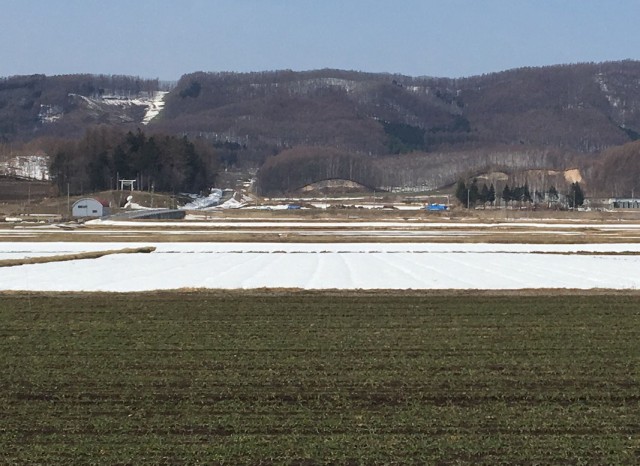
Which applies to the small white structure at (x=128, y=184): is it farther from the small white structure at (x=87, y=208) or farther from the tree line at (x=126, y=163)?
the small white structure at (x=87, y=208)

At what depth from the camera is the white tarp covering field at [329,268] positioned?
2267 centimetres

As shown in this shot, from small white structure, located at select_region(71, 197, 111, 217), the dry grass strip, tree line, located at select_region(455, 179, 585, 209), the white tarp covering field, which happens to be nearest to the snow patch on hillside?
small white structure, located at select_region(71, 197, 111, 217)

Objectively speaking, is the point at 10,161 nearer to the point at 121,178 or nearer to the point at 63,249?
the point at 121,178

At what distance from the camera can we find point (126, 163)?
115750 millimetres

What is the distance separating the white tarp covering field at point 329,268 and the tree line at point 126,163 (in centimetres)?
7763

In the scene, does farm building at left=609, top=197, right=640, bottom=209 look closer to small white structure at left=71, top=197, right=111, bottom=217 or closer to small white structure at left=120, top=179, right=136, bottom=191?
small white structure at left=120, top=179, right=136, bottom=191

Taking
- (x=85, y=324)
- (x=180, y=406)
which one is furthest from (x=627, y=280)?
(x=180, y=406)

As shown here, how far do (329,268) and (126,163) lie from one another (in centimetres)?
9391

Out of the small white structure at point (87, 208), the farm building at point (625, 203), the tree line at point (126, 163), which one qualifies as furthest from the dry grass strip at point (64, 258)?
the farm building at point (625, 203)

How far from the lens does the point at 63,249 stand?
3816 centimetres

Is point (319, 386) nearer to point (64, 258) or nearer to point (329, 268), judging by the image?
point (329, 268)

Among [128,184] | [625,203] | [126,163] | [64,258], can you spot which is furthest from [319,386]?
[625,203]

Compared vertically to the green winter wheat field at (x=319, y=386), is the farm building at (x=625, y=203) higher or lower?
higher

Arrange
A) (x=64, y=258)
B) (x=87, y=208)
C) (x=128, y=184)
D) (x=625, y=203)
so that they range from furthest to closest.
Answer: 1. (x=625, y=203)
2. (x=128, y=184)
3. (x=87, y=208)
4. (x=64, y=258)
